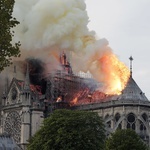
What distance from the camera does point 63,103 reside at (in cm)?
14300

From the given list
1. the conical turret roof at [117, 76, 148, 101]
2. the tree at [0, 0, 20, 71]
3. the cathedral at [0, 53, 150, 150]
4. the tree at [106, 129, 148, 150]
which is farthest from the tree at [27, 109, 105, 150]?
the tree at [0, 0, 20, 71]

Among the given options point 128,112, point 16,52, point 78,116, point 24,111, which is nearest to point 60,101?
point 24,111

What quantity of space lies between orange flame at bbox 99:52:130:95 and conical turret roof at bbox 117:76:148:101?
215 cm

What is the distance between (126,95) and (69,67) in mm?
21885

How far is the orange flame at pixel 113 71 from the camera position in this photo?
457ft

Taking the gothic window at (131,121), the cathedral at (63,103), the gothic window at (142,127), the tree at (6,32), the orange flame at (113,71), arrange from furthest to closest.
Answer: the orange flame at (113,71), the cathedral at (63,103), the gothic window at (131,121), the gothic window at (142,127), the tree at (6,32)

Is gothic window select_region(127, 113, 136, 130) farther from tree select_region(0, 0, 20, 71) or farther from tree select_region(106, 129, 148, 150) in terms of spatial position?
tree select_region(0, 0, 20, 71)

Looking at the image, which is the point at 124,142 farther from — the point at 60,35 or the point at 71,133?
the point at 60,35

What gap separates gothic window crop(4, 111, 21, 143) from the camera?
142 meters

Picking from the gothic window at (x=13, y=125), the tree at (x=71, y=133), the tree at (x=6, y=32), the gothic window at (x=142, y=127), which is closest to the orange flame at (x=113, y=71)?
the gothic window at (x=142, y=127)

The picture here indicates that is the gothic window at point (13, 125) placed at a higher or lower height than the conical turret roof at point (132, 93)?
lower

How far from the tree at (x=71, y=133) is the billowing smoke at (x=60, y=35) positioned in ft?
135

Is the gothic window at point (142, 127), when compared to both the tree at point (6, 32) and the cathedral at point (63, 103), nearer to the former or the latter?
the cathedral at point (63, 103)

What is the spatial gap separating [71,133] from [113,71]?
48898 mm
